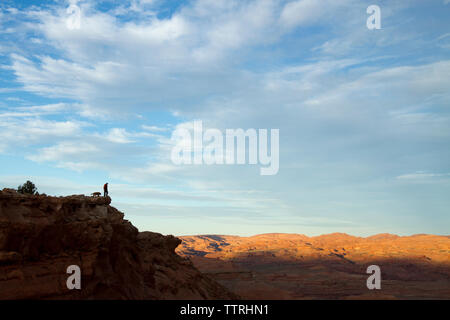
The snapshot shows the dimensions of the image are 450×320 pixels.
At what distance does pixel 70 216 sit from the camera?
21078 mm

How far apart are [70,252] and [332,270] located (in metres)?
76.2

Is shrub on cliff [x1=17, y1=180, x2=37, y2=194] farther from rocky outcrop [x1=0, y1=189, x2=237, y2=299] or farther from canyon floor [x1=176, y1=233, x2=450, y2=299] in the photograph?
canyon floor [x1=176, y1=233, x2=450, y2=299]

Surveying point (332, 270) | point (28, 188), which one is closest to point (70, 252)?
point (28, 188)

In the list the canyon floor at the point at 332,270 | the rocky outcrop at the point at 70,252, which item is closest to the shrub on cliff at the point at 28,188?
the rocky outcrop at the point at 70,252

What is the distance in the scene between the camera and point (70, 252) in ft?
65.5

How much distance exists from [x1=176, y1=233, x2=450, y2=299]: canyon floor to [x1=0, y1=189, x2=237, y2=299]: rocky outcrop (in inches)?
893

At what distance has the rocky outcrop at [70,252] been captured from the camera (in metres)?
17.5

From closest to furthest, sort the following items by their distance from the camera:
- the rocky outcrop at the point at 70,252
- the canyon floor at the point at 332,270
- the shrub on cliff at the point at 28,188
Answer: the rocky outcrop at the point at 70,252
the shrub on cliff at the point at 28,188
the canyon floor at the point at 332,270

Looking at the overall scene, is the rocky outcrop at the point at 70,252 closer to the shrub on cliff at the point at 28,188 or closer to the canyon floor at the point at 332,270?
the shrub on cliff at the point at 28,188

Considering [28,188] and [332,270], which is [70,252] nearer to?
[28,188]

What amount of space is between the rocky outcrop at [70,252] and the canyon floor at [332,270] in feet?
74.4
